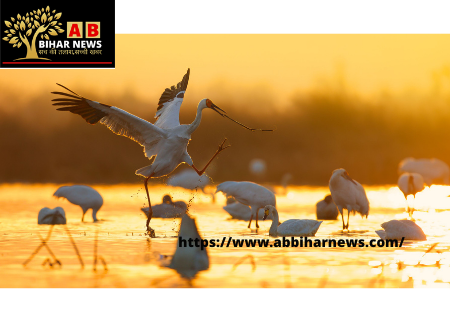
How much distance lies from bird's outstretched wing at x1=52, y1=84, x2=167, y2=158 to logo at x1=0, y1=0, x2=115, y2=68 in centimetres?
59

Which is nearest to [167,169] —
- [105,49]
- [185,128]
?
[185,128]

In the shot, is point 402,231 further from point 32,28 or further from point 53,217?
point 53,217

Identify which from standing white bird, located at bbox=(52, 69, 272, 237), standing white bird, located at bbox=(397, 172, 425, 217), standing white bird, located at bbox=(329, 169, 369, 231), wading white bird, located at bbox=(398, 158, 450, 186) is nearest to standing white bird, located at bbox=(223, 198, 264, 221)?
standing white bird, located at bbox=(329, 169, 369, 231)

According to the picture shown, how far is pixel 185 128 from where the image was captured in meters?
11.7

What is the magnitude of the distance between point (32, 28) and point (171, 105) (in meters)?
3.50

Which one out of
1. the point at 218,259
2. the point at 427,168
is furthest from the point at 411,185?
the point at 218,259

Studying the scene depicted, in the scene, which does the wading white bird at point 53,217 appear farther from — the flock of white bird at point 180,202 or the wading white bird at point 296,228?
the wading white bird at point 296,228

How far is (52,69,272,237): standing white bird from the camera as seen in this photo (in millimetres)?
10500

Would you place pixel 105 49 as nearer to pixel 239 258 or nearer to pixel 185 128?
pixel 185 128

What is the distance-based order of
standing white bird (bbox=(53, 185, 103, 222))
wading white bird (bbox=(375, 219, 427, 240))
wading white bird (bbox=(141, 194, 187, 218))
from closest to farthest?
wading white bird (bbox=(375, 219, 427, 240)), wading white bird (bbox=(141, 194, 187, 218)), standing white bird (bbox=(53, 185, 103, 222))

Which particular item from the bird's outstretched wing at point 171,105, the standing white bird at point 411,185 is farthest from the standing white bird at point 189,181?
the bird's outstretched wing at point 171,105

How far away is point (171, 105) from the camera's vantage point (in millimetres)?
12992

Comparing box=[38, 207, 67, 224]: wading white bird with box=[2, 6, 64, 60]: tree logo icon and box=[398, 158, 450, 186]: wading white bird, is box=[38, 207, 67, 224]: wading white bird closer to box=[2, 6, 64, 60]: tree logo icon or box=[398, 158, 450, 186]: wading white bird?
box=[2, 6, 64, 60]: tree logo icon

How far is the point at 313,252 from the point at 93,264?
327cm
